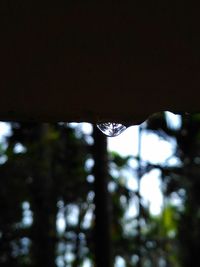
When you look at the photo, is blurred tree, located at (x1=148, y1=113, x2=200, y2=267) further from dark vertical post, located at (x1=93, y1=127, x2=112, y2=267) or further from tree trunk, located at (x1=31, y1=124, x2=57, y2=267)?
tree trunk, located at (x1=31, y1=124, x2=57, y2=267)

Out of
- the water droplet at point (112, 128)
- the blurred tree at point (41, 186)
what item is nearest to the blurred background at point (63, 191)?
the blurred tree at point (41, 186)

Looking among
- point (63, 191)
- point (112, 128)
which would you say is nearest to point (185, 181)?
point (63, 191)

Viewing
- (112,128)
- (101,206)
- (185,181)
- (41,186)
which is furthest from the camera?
(185,181)

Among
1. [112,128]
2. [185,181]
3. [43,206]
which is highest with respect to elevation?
[112,128]

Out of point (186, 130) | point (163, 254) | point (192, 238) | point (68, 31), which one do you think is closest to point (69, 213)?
point (163, 254)

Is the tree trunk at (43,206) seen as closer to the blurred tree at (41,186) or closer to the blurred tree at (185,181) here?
the blurred tree at (41,186)

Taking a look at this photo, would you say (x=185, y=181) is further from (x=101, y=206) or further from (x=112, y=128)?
(x=112, y=128)

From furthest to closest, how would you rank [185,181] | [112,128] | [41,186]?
1. [185,181]
2. [41,186]
3. [112,128]

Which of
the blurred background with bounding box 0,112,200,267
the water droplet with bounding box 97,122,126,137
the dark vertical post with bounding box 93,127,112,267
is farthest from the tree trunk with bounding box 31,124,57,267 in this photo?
the water droplet with bounding box 97,122,126,137
